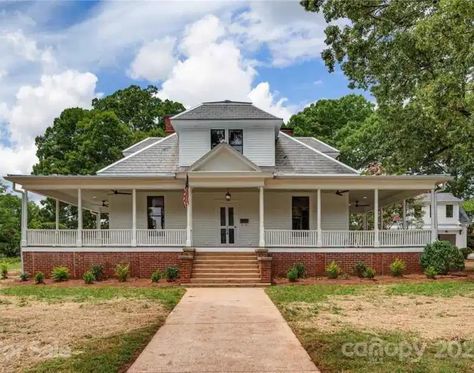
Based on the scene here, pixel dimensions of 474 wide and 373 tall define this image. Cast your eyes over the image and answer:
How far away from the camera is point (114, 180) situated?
19078 mm

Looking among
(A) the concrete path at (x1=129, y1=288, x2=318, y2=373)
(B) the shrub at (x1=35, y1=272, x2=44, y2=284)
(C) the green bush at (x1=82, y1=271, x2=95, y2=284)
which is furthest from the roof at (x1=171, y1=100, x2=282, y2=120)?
Result: (A) the concrete path at (x1=129, y1=288, x2=318, y2=373)

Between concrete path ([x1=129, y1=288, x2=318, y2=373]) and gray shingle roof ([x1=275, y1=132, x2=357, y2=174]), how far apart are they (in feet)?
34.1

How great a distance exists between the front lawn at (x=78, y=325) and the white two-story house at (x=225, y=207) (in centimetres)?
323

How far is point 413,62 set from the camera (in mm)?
15000

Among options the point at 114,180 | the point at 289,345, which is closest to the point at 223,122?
the point at 114,180

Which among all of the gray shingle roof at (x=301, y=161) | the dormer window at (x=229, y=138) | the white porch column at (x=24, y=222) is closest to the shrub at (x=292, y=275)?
the gray shingle roof at (x=301, y=161)

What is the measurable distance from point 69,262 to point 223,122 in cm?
840

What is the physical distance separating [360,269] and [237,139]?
7.69 metres

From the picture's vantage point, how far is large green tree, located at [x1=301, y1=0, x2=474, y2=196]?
35.2 feet

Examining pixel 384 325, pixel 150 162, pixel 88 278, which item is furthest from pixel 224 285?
pixel 384 325

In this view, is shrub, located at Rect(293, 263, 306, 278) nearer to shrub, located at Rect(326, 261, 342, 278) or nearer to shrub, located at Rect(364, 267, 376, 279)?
shrub, located at Rect(326, 261, 342, 278)

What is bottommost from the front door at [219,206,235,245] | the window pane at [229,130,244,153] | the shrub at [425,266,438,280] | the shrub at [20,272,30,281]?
the shrub at [20,272,30,281]

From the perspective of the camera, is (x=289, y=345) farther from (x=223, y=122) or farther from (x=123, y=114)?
(x=123, y=114)

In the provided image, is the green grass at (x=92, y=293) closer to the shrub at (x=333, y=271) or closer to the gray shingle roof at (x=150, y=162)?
the shrub at (x=333, y=271)
